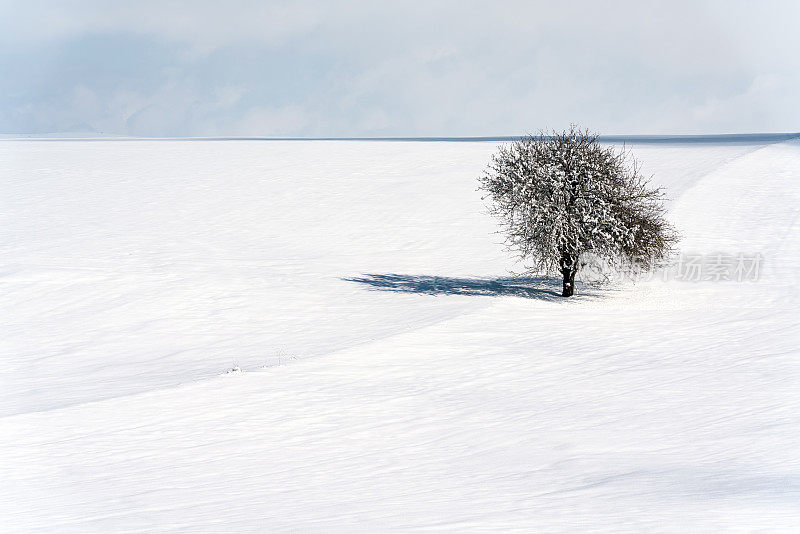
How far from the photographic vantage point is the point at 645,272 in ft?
96.8

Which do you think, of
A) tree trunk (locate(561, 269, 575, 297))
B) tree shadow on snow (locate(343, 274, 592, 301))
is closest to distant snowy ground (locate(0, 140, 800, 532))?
tree shadow on snow (locate(343, 274, 592, 301))

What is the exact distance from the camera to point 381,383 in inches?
639

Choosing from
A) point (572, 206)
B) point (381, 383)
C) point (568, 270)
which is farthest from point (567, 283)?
point (381, 383)

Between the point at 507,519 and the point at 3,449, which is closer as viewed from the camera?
the point at 507,519

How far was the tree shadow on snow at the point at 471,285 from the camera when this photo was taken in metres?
26.8

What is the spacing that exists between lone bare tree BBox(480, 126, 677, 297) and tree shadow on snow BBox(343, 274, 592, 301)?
1.40 meters

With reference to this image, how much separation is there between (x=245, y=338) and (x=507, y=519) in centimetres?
1425

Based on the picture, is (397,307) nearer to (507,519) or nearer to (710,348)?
(710,348)

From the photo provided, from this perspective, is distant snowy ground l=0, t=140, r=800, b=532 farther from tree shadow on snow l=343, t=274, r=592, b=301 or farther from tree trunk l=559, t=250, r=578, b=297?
tree trunk l=559, t=250, r=578, b=297

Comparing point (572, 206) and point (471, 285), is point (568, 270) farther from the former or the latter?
point (471, 285)

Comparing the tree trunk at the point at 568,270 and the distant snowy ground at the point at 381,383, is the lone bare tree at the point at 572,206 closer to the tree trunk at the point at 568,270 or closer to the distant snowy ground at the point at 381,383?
the tree trunk at the point at 568,270

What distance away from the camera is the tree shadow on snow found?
26.8 m

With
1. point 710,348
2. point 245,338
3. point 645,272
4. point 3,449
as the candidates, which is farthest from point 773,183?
point 3,449

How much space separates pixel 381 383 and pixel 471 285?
12.5m
